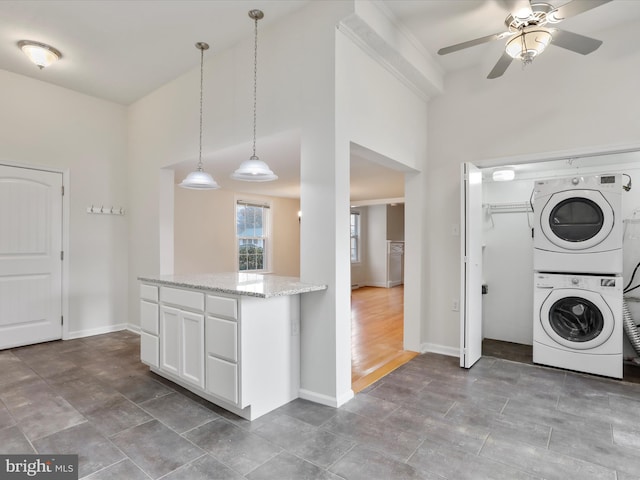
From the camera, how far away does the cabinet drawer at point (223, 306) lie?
237 centimetres

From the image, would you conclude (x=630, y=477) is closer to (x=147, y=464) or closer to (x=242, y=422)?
(x=242, y=422)

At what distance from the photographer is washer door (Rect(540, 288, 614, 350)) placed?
3.19 m

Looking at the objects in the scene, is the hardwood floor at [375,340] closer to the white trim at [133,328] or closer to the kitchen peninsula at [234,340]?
the kitchen peninsula at [234,340]

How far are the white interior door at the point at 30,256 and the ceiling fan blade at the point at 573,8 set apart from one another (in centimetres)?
512

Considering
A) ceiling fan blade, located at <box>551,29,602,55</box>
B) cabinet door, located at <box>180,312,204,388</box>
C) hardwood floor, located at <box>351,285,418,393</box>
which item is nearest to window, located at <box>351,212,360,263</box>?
hardwood floor, located at <box>351,285,418,393</box>

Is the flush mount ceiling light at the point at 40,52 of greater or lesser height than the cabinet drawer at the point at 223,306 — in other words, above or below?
above

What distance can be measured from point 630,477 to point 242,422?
217cm

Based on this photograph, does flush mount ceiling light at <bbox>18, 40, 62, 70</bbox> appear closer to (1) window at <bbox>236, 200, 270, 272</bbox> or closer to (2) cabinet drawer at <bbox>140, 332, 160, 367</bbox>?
(2) cabinet drawer at <bbox>140, 332, 160, 367</bbox>

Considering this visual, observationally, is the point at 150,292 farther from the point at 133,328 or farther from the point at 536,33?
the point at 536,33

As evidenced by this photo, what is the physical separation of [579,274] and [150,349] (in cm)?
397

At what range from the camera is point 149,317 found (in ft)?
10.3

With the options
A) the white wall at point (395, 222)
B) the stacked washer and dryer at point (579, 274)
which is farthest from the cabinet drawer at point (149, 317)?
the white wall at point (395, 222)

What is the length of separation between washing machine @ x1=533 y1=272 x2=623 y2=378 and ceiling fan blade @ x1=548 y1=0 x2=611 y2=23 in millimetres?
2277

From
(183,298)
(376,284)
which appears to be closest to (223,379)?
(183,298)
